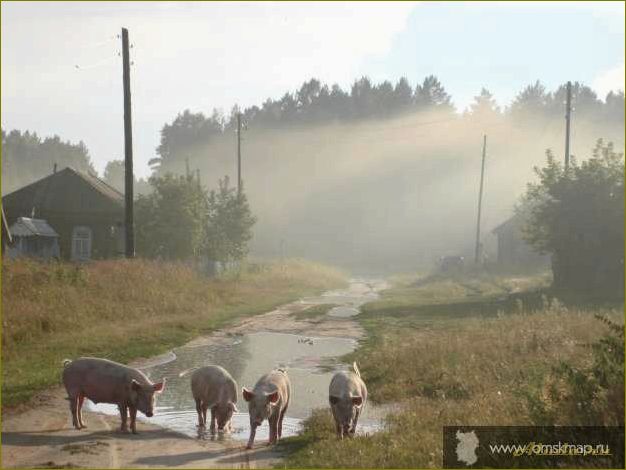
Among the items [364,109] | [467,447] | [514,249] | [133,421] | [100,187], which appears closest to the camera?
[467,447]

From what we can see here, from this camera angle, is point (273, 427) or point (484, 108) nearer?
point (273, 427)

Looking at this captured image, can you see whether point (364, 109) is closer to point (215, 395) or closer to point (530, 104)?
point (530, 104)

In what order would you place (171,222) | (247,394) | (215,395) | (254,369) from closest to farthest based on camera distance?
1. (247,394)
2. (215,395)
3. (254,369)
4. (171,222)

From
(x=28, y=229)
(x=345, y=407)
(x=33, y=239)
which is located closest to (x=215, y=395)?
(x=345, y=407)

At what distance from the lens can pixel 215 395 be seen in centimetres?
1027

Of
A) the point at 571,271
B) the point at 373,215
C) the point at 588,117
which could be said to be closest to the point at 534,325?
the point at 571,271

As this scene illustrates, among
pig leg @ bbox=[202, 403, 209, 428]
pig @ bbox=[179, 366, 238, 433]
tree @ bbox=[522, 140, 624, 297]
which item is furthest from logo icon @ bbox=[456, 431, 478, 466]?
tree @ bbox=[522, 140, 624, 297]

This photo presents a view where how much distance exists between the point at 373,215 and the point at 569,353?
106 meters

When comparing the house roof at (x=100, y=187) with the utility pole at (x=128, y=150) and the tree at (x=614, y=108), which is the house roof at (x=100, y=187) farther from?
the tree at (x=614, y=108)

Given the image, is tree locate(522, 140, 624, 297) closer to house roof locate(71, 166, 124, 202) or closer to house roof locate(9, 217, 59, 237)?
house roof locate(71, 166, 124, 202)

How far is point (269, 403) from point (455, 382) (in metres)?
4.32

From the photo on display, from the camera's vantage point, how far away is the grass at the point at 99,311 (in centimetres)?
1566

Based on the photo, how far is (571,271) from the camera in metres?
35.4

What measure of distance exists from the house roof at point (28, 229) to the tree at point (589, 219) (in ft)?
95.9
